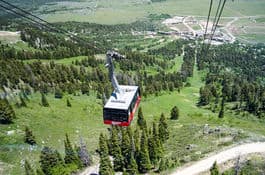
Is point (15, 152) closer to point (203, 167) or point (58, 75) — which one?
point (203, 167)

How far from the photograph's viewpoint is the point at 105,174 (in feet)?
238

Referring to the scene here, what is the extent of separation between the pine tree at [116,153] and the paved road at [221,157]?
13823 mm

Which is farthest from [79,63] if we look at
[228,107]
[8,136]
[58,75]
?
[8,136]

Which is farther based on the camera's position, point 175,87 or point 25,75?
point 175,87

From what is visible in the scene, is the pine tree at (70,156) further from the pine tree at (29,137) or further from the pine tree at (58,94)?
the pine tree at (58,94)

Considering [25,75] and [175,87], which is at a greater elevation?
[25,75]

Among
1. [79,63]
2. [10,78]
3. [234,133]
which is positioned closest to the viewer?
[234,133]

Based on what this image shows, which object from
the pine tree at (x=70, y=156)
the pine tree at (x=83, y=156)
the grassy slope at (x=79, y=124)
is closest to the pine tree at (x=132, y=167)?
the pine tree at (x=83, y=156)

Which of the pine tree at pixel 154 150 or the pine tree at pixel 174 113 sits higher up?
the pine tree at pixel 154 150

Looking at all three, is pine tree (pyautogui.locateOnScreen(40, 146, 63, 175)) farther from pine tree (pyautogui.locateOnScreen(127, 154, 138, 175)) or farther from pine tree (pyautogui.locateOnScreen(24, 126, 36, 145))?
pine tree (pyautogui.locateOnScreen(127, 154, 138, 175))

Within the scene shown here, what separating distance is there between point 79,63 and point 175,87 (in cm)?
5534

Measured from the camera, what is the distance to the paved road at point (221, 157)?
71812mm

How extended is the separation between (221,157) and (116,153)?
24.7 m

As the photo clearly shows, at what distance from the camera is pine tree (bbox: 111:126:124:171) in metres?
78.9
